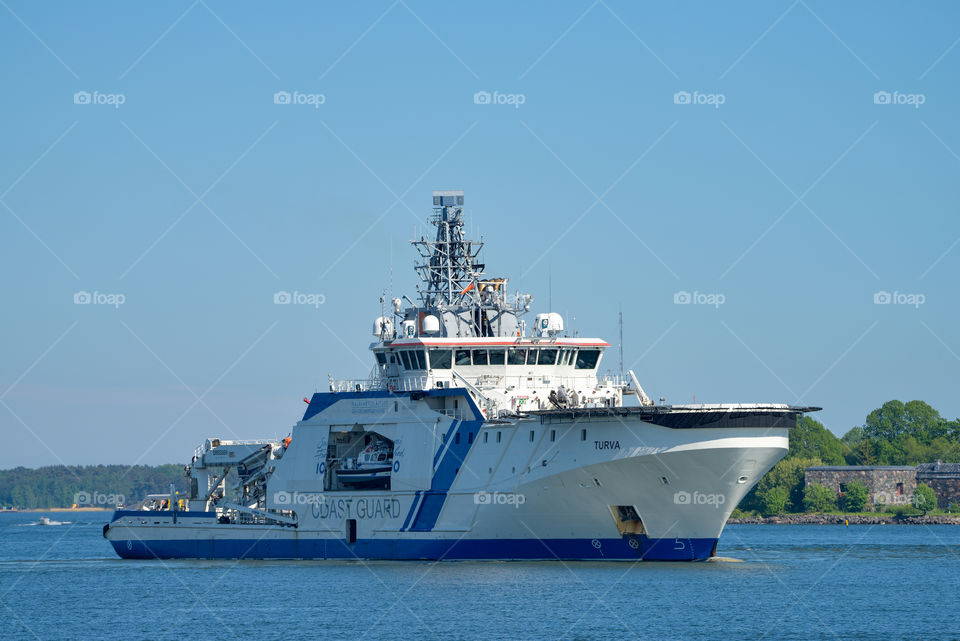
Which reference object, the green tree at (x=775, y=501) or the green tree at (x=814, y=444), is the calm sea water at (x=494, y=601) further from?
the green tree at (x=814, y=444)

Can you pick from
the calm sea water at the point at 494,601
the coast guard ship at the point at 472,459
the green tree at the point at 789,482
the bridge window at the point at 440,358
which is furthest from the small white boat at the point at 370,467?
the green tree at the point at 789,482

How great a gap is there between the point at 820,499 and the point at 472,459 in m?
71.8

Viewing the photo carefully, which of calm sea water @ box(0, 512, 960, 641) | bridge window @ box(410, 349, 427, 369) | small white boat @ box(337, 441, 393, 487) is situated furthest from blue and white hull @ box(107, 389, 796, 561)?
bridge window @ box(410, 349, 427, 369)

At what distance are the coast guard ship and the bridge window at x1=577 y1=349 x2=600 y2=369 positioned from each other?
5 centimetres

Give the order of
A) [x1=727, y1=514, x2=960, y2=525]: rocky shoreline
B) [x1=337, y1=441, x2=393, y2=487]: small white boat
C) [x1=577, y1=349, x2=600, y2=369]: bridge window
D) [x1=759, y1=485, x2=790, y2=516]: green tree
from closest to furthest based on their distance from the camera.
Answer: [x1=337, y1=441, x2=393, y2=487]: small white boat → [x1=577, y1=349, x2=600, y2=369]: bridge window → [x1=727, y1=514, x2=960, y2=525]: rocky shoreline → [x1=759, y1=485, x2=790, y2=516]: green tree

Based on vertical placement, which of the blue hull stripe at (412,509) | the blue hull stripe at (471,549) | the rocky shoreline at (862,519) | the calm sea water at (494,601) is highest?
the rocky shoreline at (862,519)

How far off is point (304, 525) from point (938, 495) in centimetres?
7531

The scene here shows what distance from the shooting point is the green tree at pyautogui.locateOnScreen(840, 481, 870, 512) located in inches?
4446

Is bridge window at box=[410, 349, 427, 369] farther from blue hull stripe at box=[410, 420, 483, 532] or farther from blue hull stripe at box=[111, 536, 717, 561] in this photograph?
blue hull stripe at box=[111, 536, 717, 561]

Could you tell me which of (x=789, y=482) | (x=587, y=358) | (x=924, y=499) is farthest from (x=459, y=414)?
(x=789, y=482)

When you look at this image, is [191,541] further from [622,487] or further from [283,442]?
[622,487]

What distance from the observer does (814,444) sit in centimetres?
13238

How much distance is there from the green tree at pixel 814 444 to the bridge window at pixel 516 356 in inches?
3271

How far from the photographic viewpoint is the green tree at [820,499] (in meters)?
114
